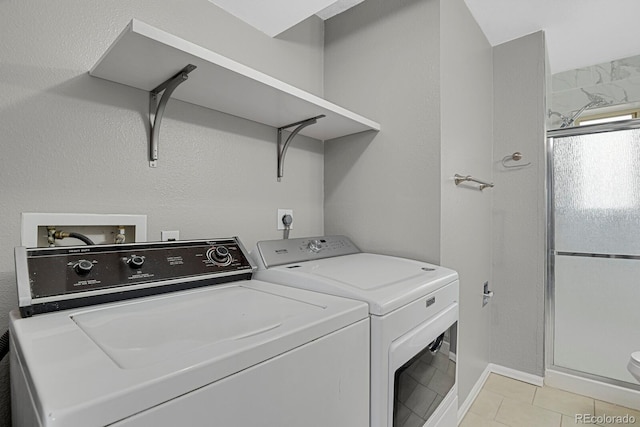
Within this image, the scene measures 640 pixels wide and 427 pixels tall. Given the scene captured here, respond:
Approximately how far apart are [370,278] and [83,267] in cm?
91

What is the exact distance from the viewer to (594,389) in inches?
84.6

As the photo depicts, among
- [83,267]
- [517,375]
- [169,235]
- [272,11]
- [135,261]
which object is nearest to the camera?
[83,267]

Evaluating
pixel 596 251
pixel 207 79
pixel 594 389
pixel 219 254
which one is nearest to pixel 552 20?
pixel 596 251

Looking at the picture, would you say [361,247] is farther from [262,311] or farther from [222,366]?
[222,366]

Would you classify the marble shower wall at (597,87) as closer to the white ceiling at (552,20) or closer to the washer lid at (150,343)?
the white ceiling at (552,20)

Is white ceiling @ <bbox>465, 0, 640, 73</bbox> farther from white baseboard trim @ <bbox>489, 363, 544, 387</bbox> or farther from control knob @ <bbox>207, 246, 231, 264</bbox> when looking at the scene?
white baseboard trim @ <bbox>489, 363, 544, 387</bbox>

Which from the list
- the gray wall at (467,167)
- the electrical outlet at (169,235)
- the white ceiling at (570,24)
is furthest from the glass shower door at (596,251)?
the electrical outlet at (169,235)

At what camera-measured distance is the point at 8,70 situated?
1016mm

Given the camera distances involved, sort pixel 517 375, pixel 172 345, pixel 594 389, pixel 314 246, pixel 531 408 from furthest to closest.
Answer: pixel 517 375
pixel 594 389
pixel 531 408
pixel 314 246
pixel 172 345

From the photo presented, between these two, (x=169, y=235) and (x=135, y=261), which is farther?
(x=169, y=235)

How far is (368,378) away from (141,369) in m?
0.64

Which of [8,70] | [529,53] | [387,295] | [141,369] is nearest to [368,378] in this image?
[387,295]

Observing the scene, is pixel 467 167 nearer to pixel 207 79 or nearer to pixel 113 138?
pixel 207 79

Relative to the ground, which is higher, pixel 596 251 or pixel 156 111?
pixel 156 111
